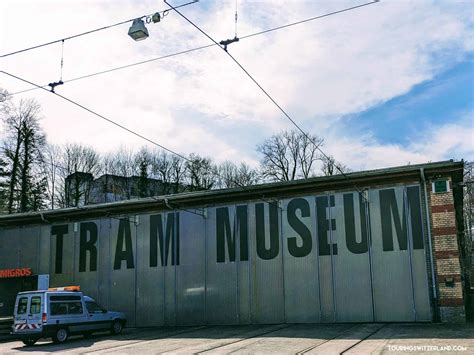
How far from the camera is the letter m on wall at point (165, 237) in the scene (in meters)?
24.6

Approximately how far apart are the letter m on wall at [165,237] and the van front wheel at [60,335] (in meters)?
6.52

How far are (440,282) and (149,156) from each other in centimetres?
4068

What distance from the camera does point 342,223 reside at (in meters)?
21.2

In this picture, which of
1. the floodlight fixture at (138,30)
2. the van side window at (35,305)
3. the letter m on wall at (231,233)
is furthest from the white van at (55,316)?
the floodlight fixture at (138,30)

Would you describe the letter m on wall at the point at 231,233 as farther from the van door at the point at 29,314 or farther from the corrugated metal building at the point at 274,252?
the van door at the point at 29,314

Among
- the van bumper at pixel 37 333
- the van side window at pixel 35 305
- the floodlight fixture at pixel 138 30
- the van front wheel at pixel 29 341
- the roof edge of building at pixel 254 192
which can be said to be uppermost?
the floodlight fixture at pixel 138 30

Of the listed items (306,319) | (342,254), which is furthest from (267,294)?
(342,254)

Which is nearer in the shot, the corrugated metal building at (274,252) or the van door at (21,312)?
the van door at (21,312)

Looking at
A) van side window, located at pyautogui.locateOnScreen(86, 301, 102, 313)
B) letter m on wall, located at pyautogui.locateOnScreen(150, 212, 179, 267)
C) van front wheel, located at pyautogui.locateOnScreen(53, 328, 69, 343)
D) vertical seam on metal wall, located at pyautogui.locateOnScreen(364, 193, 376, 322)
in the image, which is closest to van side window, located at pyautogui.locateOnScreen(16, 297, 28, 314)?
van front wheel, located at pyautogui.locateOnScreen(53, 328, 69, 343)

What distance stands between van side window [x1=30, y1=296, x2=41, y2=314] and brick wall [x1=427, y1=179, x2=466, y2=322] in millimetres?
14856

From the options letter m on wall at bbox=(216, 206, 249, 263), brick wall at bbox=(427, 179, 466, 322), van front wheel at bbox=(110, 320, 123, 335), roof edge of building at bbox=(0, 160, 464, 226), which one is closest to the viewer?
brick wall at bbox=(427, 179, 466, 322)

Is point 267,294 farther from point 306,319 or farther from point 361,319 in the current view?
point 361,319

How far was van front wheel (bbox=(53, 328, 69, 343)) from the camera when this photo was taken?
61.0 feet

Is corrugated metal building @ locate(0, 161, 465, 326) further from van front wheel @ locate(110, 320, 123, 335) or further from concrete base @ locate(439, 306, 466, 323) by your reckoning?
van front wheel @ locate(110, 320, 123, 335)
